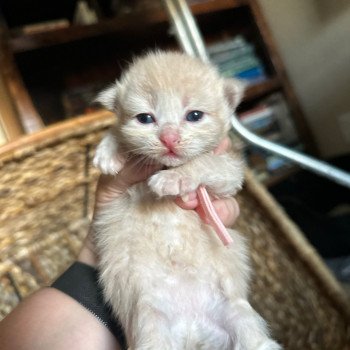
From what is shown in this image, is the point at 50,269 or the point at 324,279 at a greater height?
the point at 50,269

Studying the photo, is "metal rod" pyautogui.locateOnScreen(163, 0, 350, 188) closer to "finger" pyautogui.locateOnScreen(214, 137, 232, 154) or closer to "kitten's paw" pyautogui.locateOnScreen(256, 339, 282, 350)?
"finger" pyautogui.locateOnScreen(214, 137, 232, 154)

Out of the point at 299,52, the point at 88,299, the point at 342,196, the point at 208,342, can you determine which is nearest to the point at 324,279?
the point at 208,342

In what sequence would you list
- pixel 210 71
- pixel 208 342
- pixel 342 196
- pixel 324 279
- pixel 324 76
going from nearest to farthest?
pixel 208 342 → pixel 210 71 → pixel 324 279 → pixel 342 196 → pixel 324 76

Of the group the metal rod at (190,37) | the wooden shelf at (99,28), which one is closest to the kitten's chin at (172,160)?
the metal rod at (190,37)

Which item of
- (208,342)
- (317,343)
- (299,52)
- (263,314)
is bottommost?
(317,343)

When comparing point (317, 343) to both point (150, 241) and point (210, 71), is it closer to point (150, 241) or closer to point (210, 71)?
point (150, 241)

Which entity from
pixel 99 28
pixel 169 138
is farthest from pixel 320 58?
pixel 169 138
